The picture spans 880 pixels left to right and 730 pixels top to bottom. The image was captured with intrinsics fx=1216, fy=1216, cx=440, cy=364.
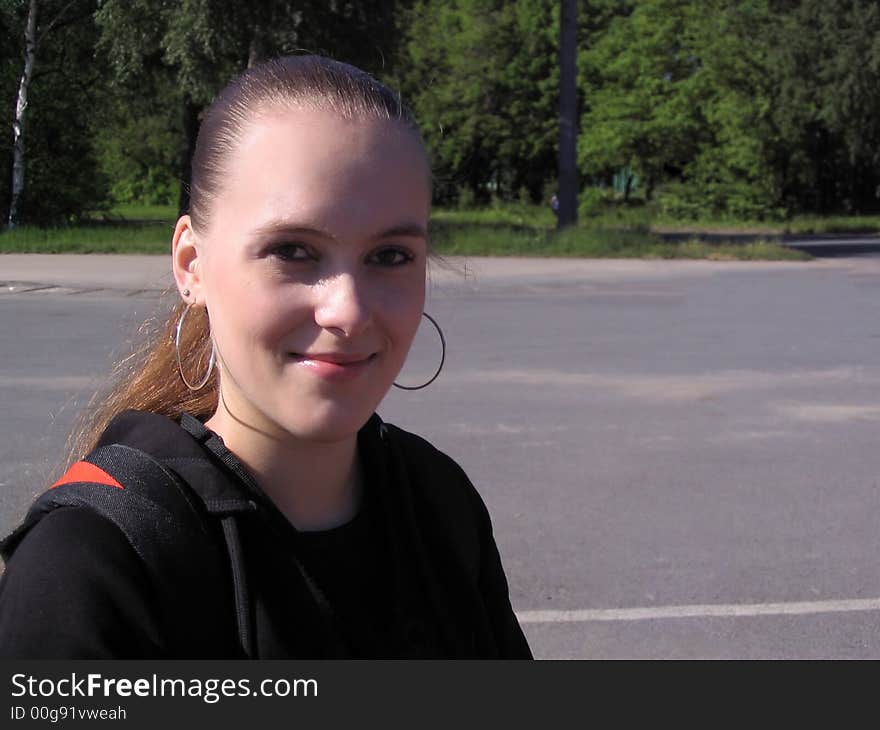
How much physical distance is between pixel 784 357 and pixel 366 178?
10.1m

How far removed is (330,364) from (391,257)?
0.53 feet

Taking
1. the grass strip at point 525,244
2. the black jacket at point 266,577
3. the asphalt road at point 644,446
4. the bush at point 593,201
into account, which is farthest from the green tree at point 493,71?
the black jacket at point 266,577

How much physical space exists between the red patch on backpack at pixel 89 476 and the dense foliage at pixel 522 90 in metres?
22.1

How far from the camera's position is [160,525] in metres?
1.36

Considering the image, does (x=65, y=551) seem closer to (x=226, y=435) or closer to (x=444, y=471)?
(x=226, y=435)

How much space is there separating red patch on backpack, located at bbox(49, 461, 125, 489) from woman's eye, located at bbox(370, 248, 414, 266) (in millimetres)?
429

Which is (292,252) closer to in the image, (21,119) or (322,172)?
(322,172)

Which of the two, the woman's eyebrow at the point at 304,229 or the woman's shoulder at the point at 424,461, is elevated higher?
Answer: the woman's eyebrow at the point at 304,229

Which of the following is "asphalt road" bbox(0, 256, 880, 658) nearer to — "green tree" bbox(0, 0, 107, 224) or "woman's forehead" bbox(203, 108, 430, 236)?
"woman's forehead" bbox(203, 108, 430, 236)

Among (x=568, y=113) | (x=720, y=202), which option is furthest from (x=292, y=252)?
(x=720, y=202)

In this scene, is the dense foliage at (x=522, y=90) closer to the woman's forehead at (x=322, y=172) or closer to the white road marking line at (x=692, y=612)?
the white road marking line at (x=692, y=612)

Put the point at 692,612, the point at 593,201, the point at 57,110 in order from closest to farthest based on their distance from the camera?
the point at 692,612 < the point at 57,110 < the point at 593,201

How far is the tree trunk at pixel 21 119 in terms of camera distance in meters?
25.2

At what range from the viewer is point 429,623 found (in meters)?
1.60
